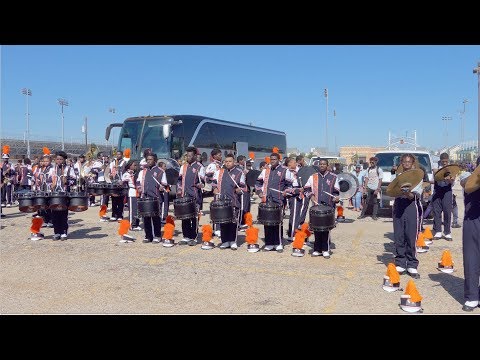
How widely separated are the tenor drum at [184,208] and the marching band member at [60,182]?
2798 mm

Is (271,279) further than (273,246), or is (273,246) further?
(273,246)

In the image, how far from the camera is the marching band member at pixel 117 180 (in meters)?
12.7

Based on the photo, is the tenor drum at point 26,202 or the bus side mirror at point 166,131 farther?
the bus side mirror at point 166,131

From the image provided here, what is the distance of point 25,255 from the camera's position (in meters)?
8.11

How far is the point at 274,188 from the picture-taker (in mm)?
8703

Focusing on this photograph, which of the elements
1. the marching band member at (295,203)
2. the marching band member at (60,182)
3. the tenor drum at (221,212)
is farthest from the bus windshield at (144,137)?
the tenor drum at (221,212)

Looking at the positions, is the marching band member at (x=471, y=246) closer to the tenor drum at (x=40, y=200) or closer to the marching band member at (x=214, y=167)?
the marching band member at (x=214, y=167)

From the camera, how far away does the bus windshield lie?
18.2 metres

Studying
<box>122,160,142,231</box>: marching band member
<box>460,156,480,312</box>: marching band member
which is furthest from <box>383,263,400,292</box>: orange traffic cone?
<box>122,160,142,231</box>: marching band member

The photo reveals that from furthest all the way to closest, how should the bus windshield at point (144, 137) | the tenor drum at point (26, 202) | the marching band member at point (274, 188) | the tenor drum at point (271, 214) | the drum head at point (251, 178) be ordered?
1. the bus windshield at point (144, 137)
2. the drum head at point (251, 178)
3. the tenor drum at point (26, 202)
4. the marching band member at point (274, 188)
5. the tenor drum at point (271, 214)

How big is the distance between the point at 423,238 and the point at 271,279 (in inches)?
158

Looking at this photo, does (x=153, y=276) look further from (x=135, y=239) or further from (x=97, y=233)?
(x=97, y=233)

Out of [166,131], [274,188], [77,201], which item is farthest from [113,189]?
[166,131]
